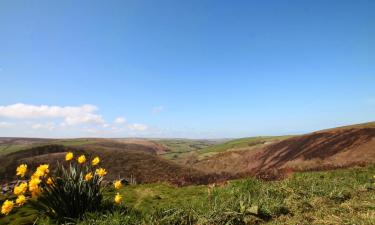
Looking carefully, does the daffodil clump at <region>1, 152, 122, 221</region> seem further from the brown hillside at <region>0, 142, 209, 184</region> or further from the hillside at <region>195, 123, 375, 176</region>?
the brown hillside at <region>0, 142, 209, 184</region>

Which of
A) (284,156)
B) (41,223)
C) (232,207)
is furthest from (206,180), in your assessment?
(284,156)

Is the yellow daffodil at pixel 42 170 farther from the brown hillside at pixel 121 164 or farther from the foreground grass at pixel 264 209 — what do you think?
the brown hillside at pixel 121 164

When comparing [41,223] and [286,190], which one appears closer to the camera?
[41,223]

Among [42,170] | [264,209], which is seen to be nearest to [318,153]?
[264,209]

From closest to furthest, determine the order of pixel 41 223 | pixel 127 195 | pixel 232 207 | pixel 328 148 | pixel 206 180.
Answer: pixel 41 223, pixel 232 207, pixel 127 195, pixel 206 180, pixel 328 148

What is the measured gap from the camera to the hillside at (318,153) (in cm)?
2381

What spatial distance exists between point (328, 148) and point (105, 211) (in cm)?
2749

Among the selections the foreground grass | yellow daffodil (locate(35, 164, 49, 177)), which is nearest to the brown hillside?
the foreground grass

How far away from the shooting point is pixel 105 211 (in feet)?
22.7

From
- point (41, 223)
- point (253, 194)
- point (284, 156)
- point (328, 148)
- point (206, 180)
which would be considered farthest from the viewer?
point (284, 156)

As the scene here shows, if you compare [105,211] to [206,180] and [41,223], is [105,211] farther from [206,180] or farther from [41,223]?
[206,180]

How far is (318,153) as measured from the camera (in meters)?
28.6

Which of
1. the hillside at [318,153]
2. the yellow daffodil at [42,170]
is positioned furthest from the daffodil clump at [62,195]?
the hillside at [318,153]

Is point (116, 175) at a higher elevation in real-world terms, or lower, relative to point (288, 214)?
lower
